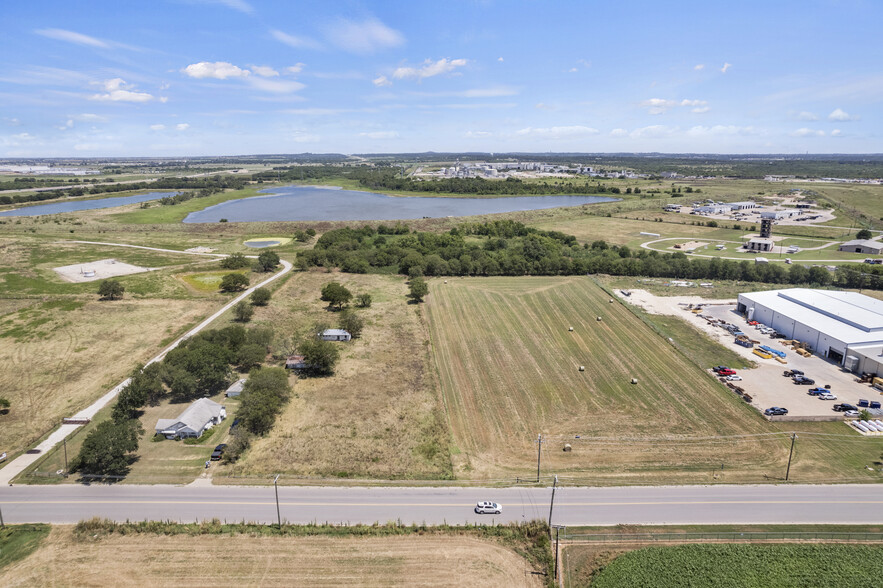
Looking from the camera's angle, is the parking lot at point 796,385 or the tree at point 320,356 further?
the tree at point 320,356

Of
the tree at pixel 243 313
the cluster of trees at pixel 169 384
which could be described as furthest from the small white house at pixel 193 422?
the tree at pixel 243 313

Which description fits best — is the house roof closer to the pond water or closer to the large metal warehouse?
the large metal warehouse

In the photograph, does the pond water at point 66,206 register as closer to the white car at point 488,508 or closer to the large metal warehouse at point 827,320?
the white car at point 488,508

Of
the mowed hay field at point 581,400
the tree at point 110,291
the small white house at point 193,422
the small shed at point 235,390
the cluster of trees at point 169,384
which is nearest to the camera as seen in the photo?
the cluster of trees at point 169,384

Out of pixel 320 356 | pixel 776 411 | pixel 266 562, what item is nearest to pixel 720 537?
pixel 776 411

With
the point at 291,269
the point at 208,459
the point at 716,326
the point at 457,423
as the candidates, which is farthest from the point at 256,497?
the point at 291,269

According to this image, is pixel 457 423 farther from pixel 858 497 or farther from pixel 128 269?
pixel 128 269

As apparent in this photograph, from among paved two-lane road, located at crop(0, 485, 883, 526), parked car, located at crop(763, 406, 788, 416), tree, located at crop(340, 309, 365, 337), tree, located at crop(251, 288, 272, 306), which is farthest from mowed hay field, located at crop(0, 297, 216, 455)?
parked car, located at crop(763, 406, 788, 416)

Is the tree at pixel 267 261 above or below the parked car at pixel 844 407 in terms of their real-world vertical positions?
above
